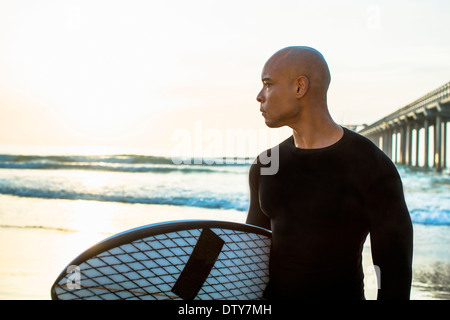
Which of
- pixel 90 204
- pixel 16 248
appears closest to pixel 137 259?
pixel 16 248

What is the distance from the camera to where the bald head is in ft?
5.02

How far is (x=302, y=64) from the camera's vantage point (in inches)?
60.2

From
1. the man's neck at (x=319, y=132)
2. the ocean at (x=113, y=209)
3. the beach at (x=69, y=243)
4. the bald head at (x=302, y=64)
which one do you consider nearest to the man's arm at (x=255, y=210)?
the man's neck at (x=319, y=132)

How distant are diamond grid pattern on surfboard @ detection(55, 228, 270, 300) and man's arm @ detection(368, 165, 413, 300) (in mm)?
371

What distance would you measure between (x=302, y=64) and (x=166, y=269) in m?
0.70

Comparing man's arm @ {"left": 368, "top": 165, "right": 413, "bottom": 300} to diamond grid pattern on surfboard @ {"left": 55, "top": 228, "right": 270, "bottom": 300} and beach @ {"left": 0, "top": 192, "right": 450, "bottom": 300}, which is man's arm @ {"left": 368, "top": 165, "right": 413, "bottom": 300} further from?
beach @ {"left": 0, "top": 192, "right": 450, "bottom": 300}

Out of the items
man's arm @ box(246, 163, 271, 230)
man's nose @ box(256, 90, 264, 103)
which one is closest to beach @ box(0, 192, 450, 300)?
man's arm @ box(246, 163, 271, 230)

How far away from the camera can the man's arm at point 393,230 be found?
4.68 feet

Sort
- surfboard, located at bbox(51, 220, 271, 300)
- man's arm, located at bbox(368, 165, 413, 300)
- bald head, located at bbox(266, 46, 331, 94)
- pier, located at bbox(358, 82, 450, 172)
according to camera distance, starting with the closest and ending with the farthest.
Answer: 1. surfboard, located at bbox(51, 220, 271, 300)
2. man's arm, located at bbox(368, 165, 413, 300)
3. bald head, located at bbox(266, 46, 331, 94)
4. pier, located at bbox(358, 82, 450, 172)

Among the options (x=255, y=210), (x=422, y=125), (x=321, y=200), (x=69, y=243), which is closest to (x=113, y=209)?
(x=69, y=243)

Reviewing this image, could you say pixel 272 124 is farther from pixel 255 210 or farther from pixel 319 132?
pixel 255 210

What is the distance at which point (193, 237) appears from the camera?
4.77 ft

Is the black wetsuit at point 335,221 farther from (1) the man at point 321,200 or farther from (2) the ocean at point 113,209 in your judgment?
(2) the ocean at point 113,209
